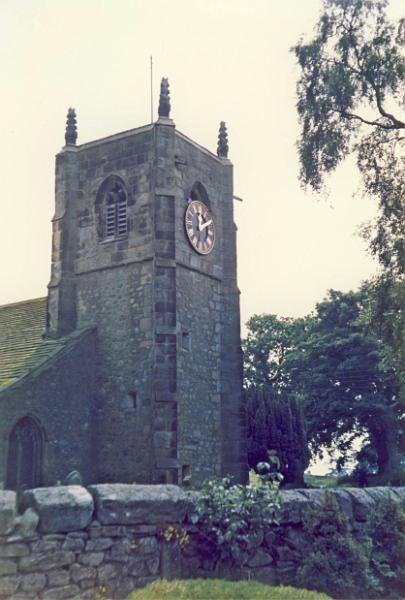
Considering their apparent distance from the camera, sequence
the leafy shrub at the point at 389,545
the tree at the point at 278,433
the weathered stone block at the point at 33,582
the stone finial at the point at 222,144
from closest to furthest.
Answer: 1. the weathered stone block at the point at 33,582
2. the leafy shrub at the point at 389,545
3. the stone finial at the point at 222,144
4. the tree at the point at 278,433

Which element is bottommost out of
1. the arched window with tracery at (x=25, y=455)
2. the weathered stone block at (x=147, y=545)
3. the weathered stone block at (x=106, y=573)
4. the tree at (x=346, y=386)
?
the weathered stone block at (x=106, y=573)

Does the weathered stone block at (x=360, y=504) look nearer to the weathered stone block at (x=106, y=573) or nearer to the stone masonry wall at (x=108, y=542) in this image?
the stone masonry wall at (x=108, y=542)

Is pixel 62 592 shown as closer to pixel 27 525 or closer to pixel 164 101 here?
pixel 27 525

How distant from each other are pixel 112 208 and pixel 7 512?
1937cm

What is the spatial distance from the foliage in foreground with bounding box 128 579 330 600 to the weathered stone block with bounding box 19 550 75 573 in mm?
694

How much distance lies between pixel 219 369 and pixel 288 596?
18646 millimetres

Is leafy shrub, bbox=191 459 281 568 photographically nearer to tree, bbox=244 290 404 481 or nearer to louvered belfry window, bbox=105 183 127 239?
louvered belfry window, bbox=105 183 127 239

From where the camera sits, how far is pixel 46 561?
7.17 metres

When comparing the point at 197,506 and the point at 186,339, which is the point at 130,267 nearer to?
the point at 186,339

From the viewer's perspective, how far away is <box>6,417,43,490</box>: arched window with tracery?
21.9 m

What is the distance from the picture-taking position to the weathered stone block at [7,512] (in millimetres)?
6969

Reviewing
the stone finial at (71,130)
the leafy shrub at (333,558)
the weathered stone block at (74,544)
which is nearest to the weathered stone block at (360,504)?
the leafy shrub at (333,558)

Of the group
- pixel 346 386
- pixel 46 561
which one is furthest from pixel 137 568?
pixel 346 386

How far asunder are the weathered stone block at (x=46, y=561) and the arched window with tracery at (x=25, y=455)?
49.3 ft
